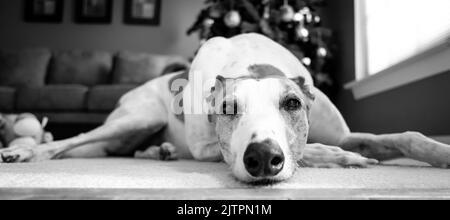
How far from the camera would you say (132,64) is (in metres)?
5.34

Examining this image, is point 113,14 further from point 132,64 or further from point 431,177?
point 431,177

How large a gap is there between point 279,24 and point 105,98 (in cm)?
208

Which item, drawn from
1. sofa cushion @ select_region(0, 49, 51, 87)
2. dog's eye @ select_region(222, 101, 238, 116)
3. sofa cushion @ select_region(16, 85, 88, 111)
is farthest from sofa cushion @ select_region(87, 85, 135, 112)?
dog's eye @ select_region(222, 101, 238, 116)

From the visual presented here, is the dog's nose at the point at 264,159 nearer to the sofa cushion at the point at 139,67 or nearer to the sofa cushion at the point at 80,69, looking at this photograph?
the sofa cushion at the point at 139,67

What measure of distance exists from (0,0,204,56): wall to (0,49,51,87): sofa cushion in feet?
2.21

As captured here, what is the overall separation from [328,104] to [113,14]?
16.5 ft

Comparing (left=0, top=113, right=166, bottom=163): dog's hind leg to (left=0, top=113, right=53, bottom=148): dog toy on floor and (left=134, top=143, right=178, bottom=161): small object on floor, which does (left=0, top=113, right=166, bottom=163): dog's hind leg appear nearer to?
(left=134, top=143, right=178, bottom=161): small object on floor

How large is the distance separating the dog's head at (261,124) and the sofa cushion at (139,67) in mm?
3857

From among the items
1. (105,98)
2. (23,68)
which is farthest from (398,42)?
(23,68)

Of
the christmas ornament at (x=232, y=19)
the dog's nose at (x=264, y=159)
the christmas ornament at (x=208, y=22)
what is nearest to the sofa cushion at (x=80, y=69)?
the christmas ornament at (x=208, y=22)

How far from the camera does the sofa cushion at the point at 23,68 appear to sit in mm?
5195

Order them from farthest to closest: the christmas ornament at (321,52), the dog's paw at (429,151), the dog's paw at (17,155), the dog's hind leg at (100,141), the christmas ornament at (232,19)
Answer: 1. the christmas ornament at (321,52)
2. the christmas ornament at (232,19)
3. the dog's hind leg at (100,141)
4. the dog's paw at (17,155)
5. the dog's paw at (429,151)

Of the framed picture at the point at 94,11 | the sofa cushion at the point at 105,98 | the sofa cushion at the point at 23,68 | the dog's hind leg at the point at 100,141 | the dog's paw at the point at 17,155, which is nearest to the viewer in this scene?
the dog's paw at the point at 17,155
